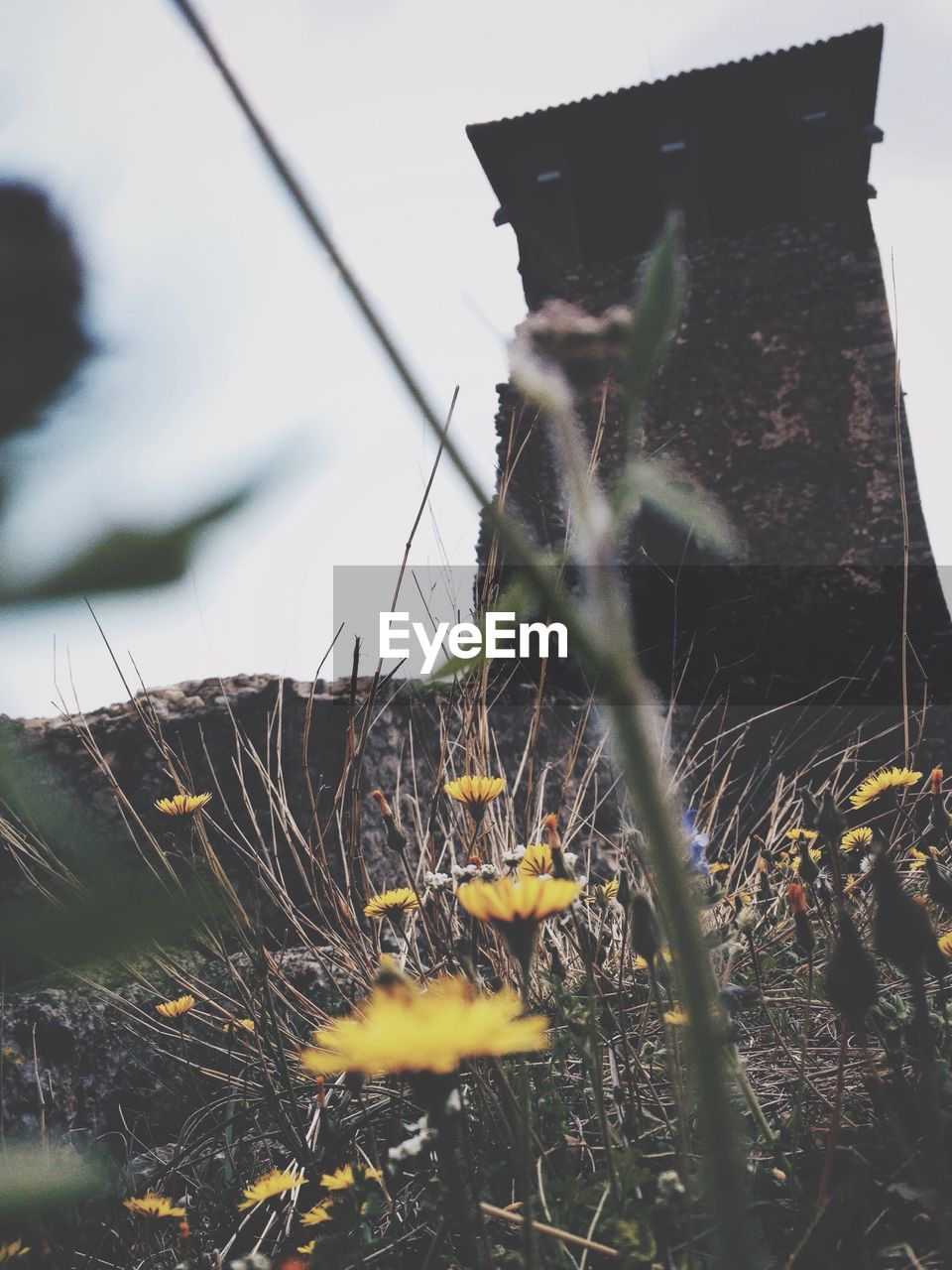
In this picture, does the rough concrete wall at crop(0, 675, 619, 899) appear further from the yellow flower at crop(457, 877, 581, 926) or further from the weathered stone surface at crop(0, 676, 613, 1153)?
the yellow flower at crop(457, 877, 581, 926)

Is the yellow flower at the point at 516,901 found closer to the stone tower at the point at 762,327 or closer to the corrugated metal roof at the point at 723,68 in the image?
the stone tower at the point at 762,327

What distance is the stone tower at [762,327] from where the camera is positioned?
19.2ft

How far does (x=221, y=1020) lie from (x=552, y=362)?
4.13ft

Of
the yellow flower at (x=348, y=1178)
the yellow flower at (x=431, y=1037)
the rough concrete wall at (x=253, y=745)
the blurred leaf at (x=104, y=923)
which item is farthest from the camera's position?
the rough concrete wall at (x=253, y=745)

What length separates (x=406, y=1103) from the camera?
1.01 m

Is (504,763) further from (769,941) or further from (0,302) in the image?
(0,302)

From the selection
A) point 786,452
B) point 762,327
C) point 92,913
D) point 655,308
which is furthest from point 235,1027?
point 762,327

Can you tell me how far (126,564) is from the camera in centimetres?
23

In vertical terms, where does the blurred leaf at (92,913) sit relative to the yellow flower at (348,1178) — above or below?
above

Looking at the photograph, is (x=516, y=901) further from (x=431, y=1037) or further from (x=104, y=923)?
(x=104, y=923)

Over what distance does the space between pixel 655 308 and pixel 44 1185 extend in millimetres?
337

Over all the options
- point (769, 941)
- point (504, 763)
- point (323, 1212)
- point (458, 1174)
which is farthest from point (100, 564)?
point (504, 763)

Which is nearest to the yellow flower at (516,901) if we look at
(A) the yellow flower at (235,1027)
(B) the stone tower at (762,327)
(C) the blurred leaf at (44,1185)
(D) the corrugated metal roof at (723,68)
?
(C) the blurred leaf at (44,1185)

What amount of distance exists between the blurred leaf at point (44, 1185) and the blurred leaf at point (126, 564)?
186mm
